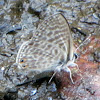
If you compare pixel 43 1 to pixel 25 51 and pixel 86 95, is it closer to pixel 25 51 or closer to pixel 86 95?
pixel 25 51

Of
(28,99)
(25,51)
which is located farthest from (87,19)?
(28,99)
